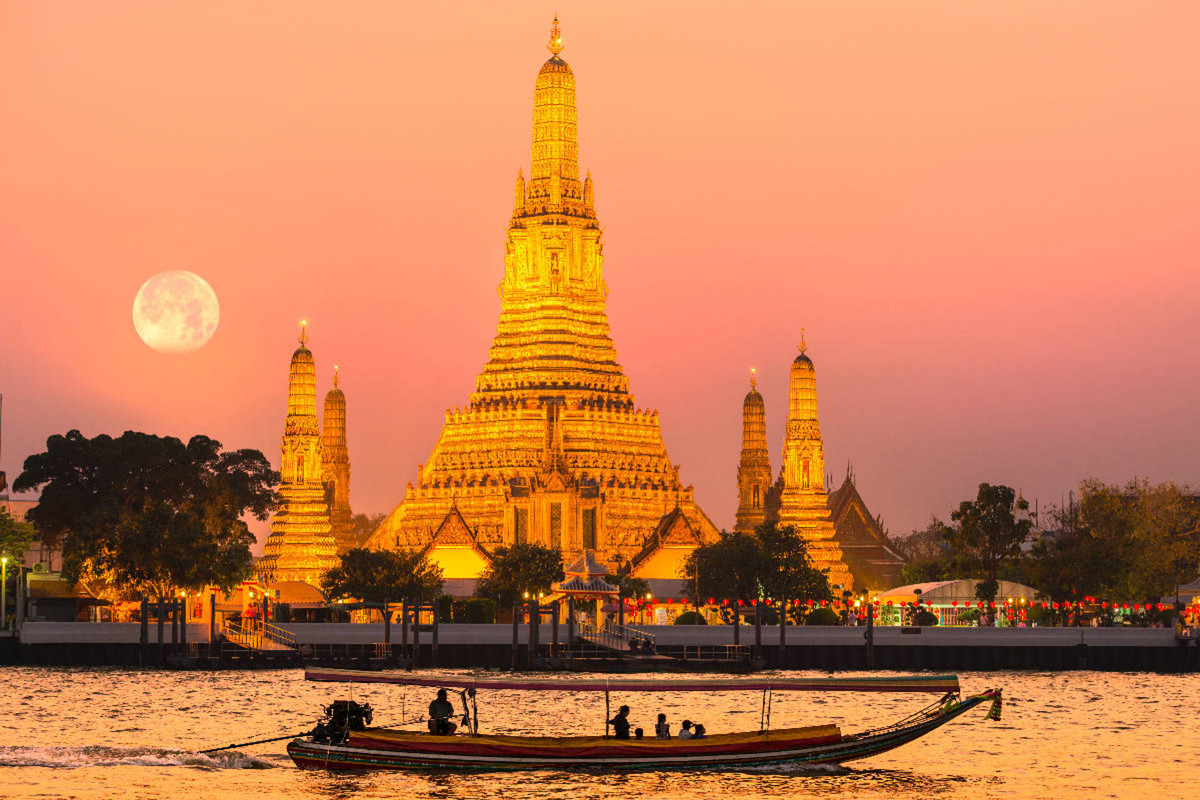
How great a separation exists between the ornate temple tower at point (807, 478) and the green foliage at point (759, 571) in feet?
51.0

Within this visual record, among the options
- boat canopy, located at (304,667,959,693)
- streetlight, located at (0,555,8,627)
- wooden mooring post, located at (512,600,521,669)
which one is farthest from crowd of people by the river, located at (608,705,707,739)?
streetlight, located at (0,555,8,627)

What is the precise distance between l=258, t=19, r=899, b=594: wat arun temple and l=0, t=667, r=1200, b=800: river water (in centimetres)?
3412

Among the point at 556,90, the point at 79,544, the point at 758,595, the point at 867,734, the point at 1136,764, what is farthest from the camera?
the point at 556,90

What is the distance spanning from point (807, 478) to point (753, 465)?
47.3ft

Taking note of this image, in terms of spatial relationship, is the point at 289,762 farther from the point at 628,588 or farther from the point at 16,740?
the point at 628,588

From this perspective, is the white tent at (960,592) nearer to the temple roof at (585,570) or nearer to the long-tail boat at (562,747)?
the temple roof at (585,570)

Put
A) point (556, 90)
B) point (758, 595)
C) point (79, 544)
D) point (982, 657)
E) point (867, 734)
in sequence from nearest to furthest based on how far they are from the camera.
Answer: point (867, 734) → point (982, 657) → point (79, 544) → point (758, 595) → point (556, 90)

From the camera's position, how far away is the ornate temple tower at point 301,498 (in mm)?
149125

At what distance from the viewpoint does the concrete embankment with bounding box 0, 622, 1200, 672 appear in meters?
114

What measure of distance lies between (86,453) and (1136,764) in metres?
83.3

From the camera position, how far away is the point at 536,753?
211ft

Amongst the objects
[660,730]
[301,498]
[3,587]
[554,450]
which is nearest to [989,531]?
[554,450]

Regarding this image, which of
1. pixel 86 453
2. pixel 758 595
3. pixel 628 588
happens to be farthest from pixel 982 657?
pixel 86 453

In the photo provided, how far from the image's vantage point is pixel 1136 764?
75.2 m
